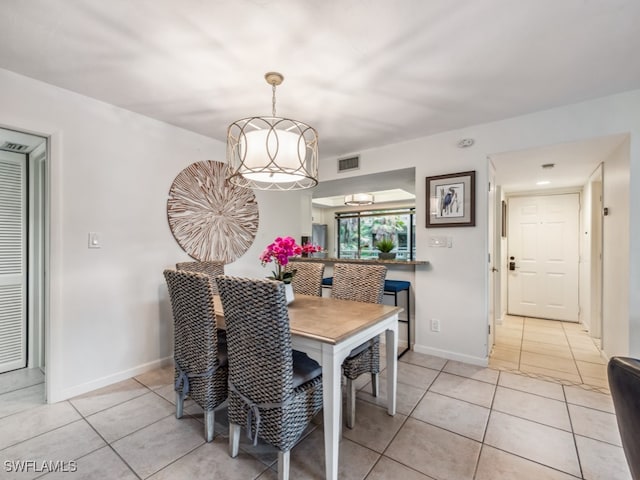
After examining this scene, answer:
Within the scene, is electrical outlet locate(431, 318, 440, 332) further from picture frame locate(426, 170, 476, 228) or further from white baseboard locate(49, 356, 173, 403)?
white baseboard locate(49, 356, 173, 403)

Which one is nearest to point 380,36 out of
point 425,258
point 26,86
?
point 425,258

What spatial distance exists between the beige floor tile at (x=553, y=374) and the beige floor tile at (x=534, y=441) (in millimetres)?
913

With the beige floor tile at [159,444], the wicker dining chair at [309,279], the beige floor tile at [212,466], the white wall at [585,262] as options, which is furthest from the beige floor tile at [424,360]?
the white wall at [585,262]

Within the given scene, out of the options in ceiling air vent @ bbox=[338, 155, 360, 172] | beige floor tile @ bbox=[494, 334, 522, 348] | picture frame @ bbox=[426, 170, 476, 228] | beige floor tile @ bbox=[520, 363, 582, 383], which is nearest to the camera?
beige floor tile @ bbox=[520, 363, 582, 383]

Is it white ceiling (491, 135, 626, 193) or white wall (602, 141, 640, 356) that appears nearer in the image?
white wall (602, 141, 640, 356)

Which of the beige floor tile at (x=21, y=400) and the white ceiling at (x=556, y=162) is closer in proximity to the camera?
the beige floor tile at (x=21, y=400)

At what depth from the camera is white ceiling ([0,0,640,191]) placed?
1.47 metres

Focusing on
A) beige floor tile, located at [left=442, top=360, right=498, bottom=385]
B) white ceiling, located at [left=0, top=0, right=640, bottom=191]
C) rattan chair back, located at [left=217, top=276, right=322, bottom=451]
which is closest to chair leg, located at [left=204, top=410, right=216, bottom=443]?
rattan chair back, located at [left=217, top=276, right=322, bottom=451]

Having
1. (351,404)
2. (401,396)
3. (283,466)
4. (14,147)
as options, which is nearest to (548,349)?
(401,396)

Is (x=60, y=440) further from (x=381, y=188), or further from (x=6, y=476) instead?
(x=381, y=188)

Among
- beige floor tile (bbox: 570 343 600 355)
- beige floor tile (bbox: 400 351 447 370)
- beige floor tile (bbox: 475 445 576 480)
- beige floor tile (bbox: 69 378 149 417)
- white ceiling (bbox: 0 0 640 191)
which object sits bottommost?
beige floor tile (bbox: 400 351 447 370)

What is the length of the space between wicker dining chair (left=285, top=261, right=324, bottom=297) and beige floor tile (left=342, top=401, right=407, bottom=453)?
943 millimetres

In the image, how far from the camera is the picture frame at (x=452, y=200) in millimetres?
2902

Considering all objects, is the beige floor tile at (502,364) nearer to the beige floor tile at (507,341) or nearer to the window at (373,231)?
the beige floor tile at (507,341)
